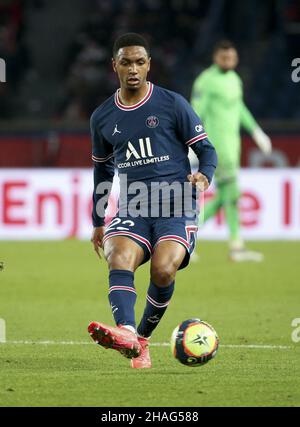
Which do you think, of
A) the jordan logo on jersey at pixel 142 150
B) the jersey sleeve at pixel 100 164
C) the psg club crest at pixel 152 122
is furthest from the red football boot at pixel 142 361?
the psg club crest at pixel 152 122

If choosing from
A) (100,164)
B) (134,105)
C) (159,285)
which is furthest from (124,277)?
(134,105)

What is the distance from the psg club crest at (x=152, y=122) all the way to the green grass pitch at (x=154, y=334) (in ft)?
4.93

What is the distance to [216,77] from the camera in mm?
14266

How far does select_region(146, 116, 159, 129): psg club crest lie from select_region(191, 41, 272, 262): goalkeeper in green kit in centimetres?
689

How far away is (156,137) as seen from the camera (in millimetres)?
7184

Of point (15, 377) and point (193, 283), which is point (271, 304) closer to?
point (193, 283)

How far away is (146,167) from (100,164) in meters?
0.45

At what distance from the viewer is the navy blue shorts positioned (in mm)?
7047

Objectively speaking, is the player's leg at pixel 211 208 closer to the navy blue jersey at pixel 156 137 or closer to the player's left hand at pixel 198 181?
the navy blue jersey at pixel 156 137

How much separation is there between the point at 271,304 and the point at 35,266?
4.10 m

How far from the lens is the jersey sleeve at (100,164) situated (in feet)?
24.3

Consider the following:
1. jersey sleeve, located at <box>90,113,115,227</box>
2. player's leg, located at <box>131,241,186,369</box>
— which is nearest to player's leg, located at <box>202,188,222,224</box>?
jersey sleeve, located at <box>90,113,115,227</box>

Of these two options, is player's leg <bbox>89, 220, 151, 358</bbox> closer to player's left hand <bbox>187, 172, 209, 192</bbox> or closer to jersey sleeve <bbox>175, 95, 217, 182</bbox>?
player's left hand <bbox>187, 172, 209, 192</bbox>
